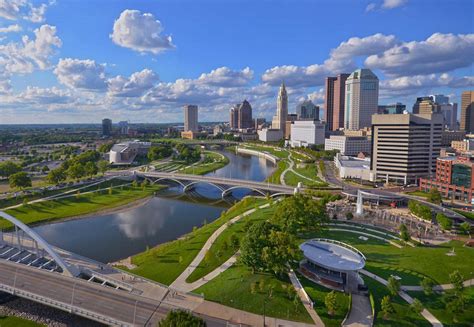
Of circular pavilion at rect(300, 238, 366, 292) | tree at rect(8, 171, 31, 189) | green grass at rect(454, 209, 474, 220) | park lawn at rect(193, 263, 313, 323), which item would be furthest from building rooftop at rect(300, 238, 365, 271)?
tree at rect(8, 171, 31, 189)

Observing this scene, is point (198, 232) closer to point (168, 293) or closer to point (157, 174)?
point (168, 293)

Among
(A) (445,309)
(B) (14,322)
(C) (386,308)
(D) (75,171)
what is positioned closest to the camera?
(C) (386,308)

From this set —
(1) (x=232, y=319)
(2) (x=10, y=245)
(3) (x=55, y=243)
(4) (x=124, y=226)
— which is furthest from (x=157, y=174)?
(1) (x=232, y=319)

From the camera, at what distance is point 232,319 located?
30.7 metres

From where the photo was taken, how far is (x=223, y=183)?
8975 cm

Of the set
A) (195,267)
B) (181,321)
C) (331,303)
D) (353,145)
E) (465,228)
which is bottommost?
(195,267)

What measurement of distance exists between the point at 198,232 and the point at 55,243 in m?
23.8

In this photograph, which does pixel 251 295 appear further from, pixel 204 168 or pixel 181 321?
pixel 204 168

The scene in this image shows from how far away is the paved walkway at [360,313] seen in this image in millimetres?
30584

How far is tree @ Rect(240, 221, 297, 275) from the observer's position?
36312 millimetres

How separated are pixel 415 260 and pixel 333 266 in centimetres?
1459

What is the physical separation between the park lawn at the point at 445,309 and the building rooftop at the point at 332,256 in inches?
256

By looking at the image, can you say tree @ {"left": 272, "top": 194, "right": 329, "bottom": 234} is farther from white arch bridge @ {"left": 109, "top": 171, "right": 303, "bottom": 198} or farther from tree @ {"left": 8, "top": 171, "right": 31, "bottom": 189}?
tree @ {"left": 8, "top": 171, "right": 31, "bottom": 189}

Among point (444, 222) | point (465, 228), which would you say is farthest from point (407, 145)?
point (444, 222)
